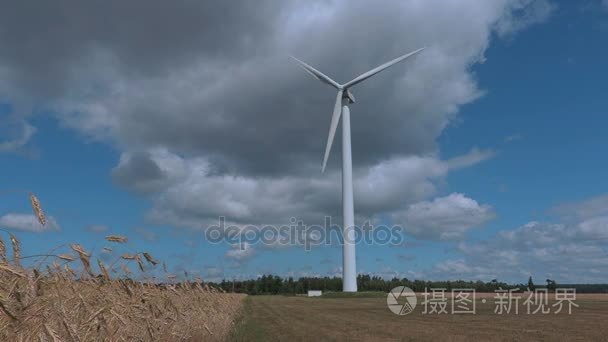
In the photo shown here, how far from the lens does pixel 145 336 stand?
13.1m

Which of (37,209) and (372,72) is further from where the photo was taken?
(372,72)

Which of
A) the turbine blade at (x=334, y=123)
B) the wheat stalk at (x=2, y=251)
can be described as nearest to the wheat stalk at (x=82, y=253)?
the wheat stalk at (x=2, y=251)

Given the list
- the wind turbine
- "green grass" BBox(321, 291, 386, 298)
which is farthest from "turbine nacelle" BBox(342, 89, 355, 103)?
"green grass" BBox(321, 291, 386, 298)

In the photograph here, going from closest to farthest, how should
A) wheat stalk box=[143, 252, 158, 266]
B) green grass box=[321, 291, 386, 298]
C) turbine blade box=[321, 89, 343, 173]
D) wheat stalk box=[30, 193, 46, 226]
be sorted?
1. wheat stalk box=[30, 193, 46, 226]
2. wheat stalk box=[143, 252, 158, 266]
3. turbine blade box=[321, 89, 343, 173]
4. green grass box=[321, 291, 386, 298]

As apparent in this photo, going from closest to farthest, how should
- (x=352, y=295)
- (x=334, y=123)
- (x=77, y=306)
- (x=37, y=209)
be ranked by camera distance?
(x=37, y=209) → (x=77, y=306) → (x=334, y=123) → (x=352, y=295)

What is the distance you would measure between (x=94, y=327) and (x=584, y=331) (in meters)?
31.9

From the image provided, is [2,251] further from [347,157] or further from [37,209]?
[347,157]

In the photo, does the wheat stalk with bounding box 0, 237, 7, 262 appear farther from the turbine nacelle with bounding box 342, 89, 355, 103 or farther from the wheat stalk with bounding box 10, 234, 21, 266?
the turbine nacelle with bounding box 342, 89, 355, 103

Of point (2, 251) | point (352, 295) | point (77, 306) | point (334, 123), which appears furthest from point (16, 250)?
point (352, 295)

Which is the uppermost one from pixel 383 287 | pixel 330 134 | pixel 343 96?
pixel 343 96

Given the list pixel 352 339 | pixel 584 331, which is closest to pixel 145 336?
pixel 352 339

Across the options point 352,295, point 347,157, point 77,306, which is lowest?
point 352,295

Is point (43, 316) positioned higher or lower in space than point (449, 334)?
higher

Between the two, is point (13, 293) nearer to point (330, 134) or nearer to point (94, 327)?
point (94, 327)
